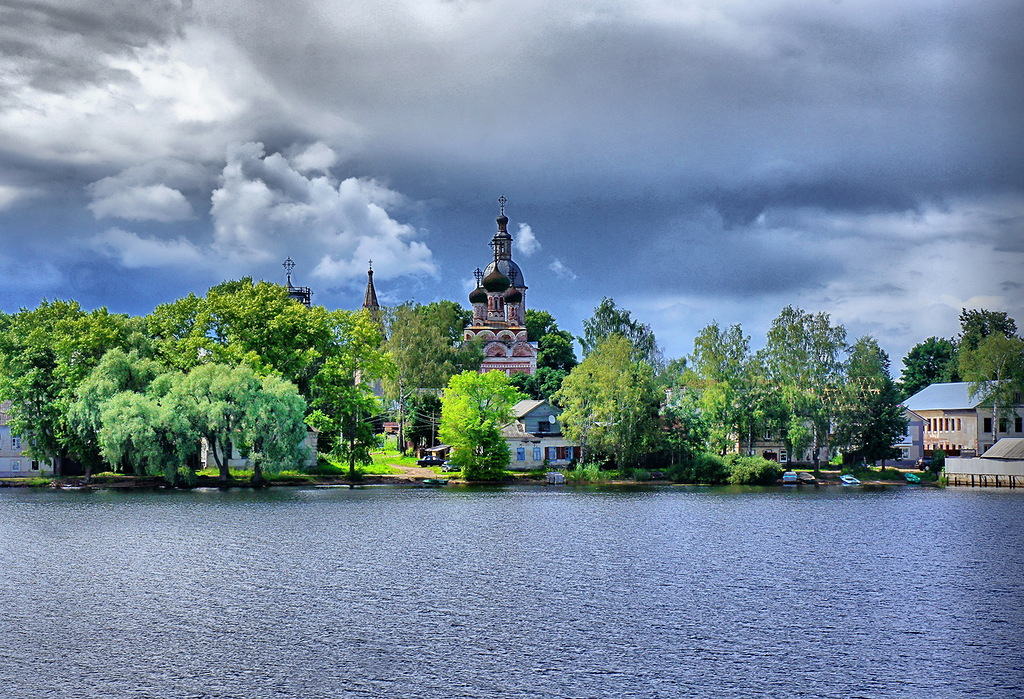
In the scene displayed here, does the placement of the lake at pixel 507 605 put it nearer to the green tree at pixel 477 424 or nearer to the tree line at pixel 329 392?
the tree line at pixel 329 392

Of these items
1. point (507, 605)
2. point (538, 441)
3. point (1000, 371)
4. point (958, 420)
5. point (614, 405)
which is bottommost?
point (507, 605)

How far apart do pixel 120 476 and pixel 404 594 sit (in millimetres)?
→ 46572

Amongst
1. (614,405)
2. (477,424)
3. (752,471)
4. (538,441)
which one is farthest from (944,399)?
(477,424)

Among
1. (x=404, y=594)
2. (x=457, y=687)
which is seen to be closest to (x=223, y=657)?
(x=457, y=687)

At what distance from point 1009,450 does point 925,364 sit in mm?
54029

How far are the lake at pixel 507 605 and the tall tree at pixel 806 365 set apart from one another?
26914 mm

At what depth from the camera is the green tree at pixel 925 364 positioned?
12638 cm

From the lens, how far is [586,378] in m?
76.5

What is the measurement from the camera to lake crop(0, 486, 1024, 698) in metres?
21.4

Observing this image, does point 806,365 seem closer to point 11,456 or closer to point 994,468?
point 994,468

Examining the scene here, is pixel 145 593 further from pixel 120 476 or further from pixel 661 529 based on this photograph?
pixel 120 476

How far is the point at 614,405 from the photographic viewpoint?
246 ft

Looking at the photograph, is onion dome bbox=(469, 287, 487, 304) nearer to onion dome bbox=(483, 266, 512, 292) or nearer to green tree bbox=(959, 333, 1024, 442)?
onion dome bbox=(483, 266, 512, 292)

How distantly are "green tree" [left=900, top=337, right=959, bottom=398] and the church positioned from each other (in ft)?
153
